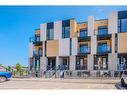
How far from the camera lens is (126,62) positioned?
1650cm

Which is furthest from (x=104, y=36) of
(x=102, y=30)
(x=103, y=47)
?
(x=103, y=47)

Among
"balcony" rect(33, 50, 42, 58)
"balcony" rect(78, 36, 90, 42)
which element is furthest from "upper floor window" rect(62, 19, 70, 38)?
"balcony" rect(33, 50, 42, 58)

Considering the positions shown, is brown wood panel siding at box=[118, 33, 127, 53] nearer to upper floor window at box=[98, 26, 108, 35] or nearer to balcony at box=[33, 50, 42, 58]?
upper floor window at box=[98, 26, 108, 35]

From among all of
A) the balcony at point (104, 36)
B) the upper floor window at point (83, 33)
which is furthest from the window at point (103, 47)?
the upper floor window at point (83, 33)

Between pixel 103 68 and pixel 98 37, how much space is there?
8.71 feet

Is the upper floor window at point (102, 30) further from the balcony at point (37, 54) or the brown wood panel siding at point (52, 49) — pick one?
the balcony at point (37, 54)

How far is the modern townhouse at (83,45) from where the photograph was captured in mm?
16297

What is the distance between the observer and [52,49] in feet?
53.7

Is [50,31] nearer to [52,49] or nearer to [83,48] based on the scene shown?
[52,49]

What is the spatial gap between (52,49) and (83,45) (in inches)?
176

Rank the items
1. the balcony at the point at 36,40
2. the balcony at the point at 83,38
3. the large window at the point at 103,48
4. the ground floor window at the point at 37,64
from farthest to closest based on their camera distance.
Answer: the balcony at the point at 83,38 → the large window at the point at 103,48 → the ground floor window at the point at 37,64 → the balcony at the point at 36,40

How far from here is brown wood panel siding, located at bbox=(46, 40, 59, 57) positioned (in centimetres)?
1620
